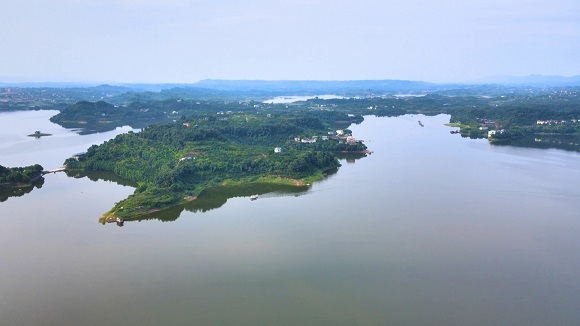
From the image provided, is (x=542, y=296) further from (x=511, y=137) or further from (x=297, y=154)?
(x=511, y=137)

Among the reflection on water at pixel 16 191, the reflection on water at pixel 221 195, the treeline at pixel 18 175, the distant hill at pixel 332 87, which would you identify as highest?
the distant hill at pixel 332 87

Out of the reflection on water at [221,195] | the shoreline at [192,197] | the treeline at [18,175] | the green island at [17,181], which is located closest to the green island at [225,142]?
the shoreline at [192,197]

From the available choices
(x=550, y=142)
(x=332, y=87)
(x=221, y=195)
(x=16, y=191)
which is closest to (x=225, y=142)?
(x=221, y=195)

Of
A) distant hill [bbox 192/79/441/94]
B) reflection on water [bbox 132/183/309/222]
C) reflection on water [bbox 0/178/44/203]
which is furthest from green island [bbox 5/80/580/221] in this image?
distant hill [bbox 192/79/441/94]

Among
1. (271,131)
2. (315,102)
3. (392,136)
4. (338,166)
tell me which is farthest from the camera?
(315,102)

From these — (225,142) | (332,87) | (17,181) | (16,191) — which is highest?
(332,87)

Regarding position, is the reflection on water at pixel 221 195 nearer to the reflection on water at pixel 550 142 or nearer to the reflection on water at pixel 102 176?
the reflection on water at pixel 102 176

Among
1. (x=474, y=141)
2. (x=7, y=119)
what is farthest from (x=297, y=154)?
(x=7, y=119)

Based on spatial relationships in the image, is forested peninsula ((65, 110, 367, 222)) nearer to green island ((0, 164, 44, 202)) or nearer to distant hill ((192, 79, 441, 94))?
green island ((0, 164, 44, 202))

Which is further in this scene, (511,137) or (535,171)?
(511,137)

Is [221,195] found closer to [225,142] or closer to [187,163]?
[187,163]

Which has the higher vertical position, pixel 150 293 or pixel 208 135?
pixel 208 135
